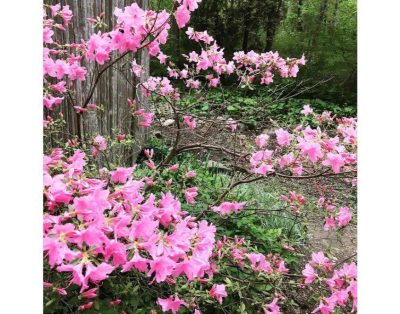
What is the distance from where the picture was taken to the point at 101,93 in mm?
2369

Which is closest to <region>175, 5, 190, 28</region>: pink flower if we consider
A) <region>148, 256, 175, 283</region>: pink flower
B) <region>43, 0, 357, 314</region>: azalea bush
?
<region>43, 0, 357, 314</region>: azalea bush

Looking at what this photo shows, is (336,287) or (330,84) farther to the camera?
(330,84)

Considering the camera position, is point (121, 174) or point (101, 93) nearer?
point (121, 174)

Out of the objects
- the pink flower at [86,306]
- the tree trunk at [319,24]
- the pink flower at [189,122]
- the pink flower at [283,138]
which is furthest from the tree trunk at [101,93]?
the tree trunk at [319,24]

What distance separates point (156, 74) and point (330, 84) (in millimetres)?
1956

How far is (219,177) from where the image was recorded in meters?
2.66

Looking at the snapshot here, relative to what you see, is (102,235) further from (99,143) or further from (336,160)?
(99,143)

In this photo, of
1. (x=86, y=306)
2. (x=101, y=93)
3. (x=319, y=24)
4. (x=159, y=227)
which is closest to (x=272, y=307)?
(x=159, y=227)

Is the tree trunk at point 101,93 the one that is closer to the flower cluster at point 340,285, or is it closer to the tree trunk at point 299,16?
the flower cluster at point 340,285

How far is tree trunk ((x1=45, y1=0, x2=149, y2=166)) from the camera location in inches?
74.6

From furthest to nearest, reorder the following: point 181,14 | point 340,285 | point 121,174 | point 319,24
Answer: point 319,24
point 181,14
point 340,285
point 121,174
